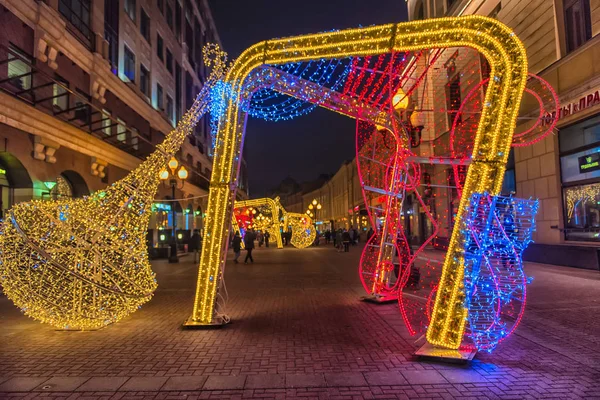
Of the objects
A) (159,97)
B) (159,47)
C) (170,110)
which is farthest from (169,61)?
(159,97)

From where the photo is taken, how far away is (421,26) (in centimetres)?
562

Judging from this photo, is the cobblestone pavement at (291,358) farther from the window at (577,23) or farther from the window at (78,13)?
the window at (78,13)

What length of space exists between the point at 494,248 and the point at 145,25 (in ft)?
88.9

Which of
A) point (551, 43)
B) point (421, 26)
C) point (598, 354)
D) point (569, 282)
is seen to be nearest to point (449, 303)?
point (598, 354)

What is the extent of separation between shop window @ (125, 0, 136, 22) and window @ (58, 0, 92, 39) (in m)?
5.43

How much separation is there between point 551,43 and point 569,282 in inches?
323

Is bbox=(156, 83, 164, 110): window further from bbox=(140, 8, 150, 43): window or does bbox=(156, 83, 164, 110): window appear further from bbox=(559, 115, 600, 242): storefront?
bbox=(559, 115, 600, 242): storefront

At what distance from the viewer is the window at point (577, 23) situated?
1291 centimetres

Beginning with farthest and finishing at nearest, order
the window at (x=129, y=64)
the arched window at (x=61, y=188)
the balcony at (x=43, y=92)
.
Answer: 1. the window at (x=129, y=64)
2. the arched window at (x=61, y=188)
3. the balcony at (x=43, y=92)

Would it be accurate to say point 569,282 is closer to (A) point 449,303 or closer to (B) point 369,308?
(B) point 369,308

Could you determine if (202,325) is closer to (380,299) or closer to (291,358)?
(291,358)

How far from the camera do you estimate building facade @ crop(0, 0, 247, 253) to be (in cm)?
1234

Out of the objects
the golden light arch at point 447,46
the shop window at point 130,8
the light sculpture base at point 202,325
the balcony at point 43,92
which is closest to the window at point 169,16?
the shop window at point 130,8

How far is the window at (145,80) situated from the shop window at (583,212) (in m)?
22.8
